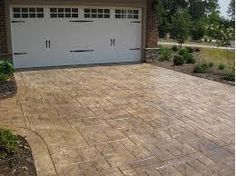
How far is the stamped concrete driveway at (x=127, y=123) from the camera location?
445 cm

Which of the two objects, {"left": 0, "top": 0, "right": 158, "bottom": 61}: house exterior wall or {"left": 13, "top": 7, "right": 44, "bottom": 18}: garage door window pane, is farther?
{"left": 13, "top": 7, "right": 44, "bottom": 18}: garage door window pane

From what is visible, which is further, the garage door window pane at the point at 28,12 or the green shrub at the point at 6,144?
the garage door window pane at the point at 28,12

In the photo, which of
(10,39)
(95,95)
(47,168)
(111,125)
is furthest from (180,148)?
(10,39)

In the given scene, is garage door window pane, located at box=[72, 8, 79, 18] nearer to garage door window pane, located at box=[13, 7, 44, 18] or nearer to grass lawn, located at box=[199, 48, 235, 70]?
garage door window pane, located at box=[13, 7, 44, 18]

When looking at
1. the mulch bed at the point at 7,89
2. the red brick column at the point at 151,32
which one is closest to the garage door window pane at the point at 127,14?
the red brick column at the point at 151,32

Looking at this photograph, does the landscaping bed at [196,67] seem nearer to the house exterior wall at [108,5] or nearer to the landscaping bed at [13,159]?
the house exterior wall at [108,5]

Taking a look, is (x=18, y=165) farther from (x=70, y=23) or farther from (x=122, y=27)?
(x=122, y=27)

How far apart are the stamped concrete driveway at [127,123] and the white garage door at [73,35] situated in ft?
7.51

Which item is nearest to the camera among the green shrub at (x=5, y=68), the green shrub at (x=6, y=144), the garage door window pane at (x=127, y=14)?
the green shrub at (x=6, y=144)

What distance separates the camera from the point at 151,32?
14008 millimetres

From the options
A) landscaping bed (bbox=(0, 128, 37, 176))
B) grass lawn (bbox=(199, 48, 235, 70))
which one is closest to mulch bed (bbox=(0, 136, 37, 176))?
landscaping bed (bbox=(0, 128, 37, 176))

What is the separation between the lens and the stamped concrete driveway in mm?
4453

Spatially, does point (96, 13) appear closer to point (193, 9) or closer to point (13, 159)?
point (13, 159)

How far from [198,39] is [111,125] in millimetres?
31546
